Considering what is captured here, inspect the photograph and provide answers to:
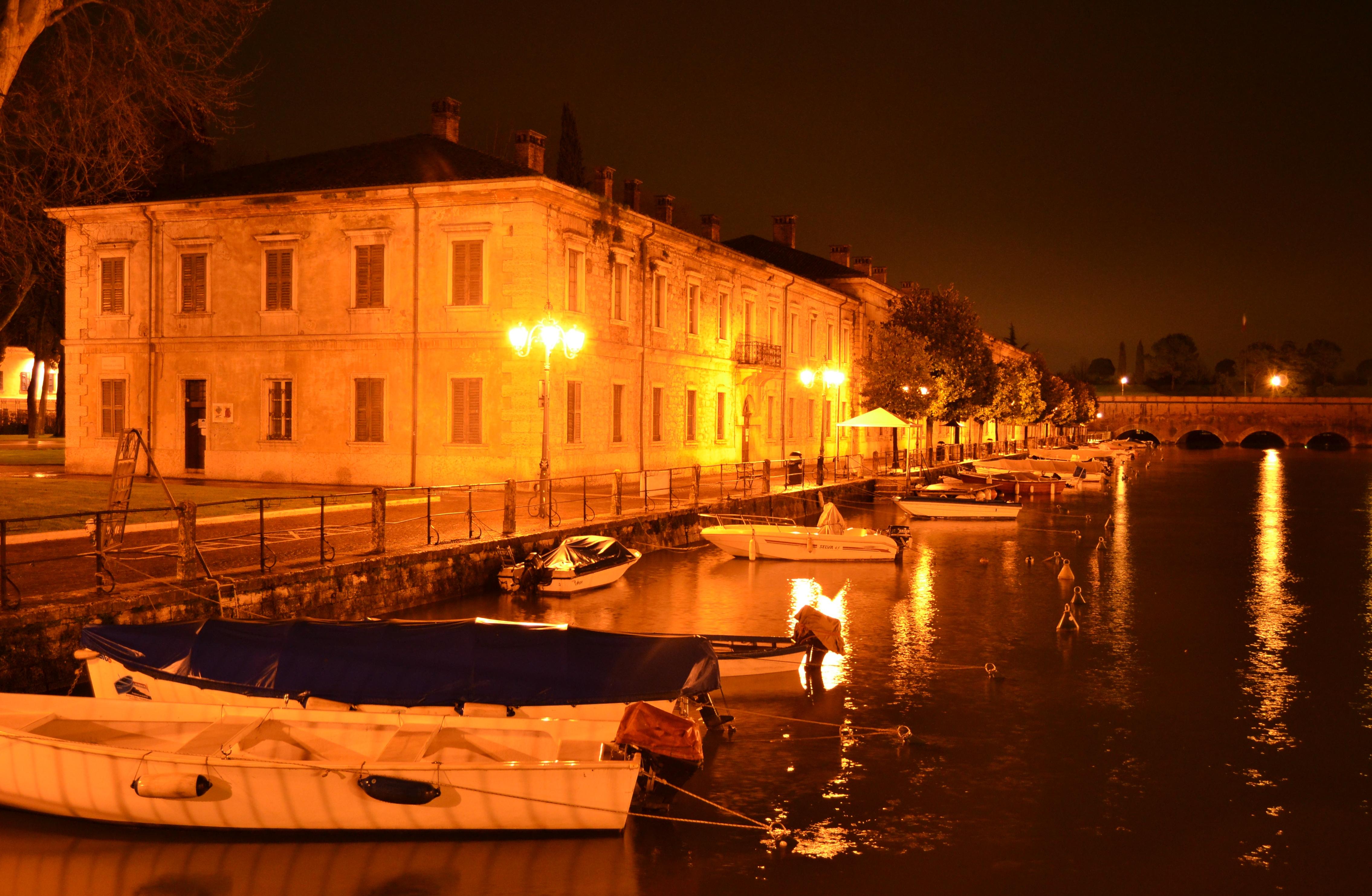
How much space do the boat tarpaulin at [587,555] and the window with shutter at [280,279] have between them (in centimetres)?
1399

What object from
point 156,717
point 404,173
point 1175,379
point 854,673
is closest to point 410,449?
point 404,173

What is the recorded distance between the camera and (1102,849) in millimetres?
9180

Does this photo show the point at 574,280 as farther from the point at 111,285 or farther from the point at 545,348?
the point at 111,285

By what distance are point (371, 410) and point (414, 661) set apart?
19.9m

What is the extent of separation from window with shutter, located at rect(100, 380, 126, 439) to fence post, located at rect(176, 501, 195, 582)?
66.7 ft

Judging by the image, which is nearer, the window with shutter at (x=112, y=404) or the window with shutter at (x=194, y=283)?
the window with shutter at (x=194, y=283)

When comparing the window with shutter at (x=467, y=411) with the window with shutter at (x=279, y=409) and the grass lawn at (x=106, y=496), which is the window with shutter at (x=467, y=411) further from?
the window with shutter at (x=279, y=409)

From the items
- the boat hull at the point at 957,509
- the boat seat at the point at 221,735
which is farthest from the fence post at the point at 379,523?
the boat hull at the point at 957,509

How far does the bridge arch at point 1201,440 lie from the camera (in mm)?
124812

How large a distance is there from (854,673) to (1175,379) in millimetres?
185316

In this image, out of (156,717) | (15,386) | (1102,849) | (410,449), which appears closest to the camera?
(1102,849)

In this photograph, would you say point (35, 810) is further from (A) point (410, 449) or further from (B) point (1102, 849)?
(A) point (410, 449)

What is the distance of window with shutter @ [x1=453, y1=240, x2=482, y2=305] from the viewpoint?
93.7 feet

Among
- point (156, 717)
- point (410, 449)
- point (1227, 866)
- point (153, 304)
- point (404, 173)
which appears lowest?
point (1227, 866)
